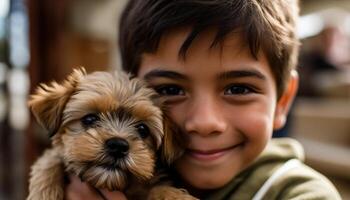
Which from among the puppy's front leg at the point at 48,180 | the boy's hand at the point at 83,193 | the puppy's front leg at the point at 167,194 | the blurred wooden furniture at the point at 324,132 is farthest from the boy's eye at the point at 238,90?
the blurred wooden furniture at the point at 324,132

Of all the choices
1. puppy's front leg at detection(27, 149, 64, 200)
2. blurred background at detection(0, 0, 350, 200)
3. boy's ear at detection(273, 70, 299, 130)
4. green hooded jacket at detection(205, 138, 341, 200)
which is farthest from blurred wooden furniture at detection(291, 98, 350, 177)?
puppy's front leg at detection(27, 149, 64, 200)

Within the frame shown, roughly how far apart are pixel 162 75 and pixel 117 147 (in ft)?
1.11

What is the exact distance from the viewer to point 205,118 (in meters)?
1.81

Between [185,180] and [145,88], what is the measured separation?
40cm

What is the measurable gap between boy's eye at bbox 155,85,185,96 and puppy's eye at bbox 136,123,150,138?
15 cm

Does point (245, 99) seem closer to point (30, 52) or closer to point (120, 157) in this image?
point (120, 157)

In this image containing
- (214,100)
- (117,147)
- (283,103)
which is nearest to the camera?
(117,147)

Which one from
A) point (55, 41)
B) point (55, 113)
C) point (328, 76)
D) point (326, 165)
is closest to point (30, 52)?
point (55, 41)

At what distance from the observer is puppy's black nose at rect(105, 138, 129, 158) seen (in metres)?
1.76

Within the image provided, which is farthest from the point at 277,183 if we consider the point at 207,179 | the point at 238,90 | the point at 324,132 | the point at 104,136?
the point at 324,132

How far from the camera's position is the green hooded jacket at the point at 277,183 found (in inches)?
74.0

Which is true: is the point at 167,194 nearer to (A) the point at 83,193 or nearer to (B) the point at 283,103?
(A) the point at 83,193

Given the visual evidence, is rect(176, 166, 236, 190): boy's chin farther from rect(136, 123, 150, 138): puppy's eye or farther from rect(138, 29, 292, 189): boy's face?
rect(136, 123, 150, 138): puppy's eye

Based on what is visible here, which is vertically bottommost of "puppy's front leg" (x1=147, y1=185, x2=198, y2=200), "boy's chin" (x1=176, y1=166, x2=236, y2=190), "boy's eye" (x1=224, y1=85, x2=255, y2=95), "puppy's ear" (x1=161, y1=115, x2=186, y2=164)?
"puppy's front leg" (x1=147, y1=185, x2=198, y2=200)
